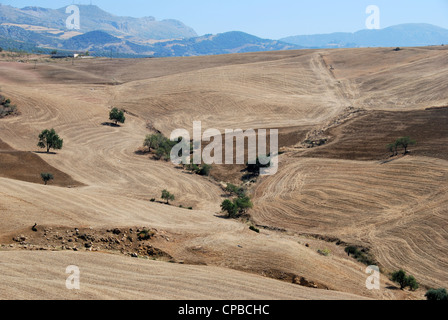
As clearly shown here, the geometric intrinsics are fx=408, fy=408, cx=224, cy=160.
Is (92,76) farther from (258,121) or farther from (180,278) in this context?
(180,278)

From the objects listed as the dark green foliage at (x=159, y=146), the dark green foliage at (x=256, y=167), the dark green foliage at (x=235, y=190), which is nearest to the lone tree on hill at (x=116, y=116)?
the dark green foliage at (x=159, y=146)

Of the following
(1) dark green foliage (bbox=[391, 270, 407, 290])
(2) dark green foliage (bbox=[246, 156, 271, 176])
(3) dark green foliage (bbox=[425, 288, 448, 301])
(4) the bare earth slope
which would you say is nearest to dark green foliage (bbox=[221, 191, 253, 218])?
(4) the bare earth slope

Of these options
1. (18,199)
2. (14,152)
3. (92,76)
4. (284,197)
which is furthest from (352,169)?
(92,76)

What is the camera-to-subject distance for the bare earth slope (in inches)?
958

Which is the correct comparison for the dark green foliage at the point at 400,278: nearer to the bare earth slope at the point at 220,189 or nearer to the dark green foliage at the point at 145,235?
the bare earth slope at the point at 220,189

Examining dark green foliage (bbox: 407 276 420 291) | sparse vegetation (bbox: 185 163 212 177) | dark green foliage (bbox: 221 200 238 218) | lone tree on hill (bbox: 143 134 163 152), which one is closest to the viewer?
dark green foliage (bbox: 407 276 420 291)

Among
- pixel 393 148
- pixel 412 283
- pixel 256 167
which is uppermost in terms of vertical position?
pixel 393 148

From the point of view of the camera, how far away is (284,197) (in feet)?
147

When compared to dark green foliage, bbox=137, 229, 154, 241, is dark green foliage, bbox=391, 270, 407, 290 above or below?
below

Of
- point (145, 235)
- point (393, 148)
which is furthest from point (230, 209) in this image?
point (393, 148)

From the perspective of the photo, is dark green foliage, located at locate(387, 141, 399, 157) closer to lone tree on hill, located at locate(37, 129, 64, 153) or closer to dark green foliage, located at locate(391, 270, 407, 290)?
dark green foliage, located at locate(391, 270, 407, 290)

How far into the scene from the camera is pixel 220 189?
50375 millimetres

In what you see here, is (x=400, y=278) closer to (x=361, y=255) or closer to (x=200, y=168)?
(x=361, y=255)

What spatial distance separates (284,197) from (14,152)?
35607 millimetres
